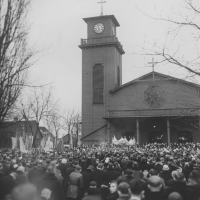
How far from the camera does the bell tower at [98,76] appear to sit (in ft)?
133

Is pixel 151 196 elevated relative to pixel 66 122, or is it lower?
lower

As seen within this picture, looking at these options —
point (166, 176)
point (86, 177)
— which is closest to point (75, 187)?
point (86, 177)

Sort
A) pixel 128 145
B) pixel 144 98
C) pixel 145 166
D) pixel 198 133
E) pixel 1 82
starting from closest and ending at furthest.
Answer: pixel 1 82
pixel 145 166
pixel 128 145
pixel 198 133
pixel 144 98

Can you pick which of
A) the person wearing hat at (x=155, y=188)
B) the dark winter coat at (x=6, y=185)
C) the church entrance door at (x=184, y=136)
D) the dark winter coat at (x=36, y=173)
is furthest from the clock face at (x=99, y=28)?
the person wearing hat at (x=155, y=188)

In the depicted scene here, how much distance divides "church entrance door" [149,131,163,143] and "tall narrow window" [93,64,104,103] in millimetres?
7565

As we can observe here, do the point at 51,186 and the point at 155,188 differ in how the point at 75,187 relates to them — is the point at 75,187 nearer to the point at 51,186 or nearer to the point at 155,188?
the point at 51,186

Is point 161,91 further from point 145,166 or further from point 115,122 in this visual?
point 145,166

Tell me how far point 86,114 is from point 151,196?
35189mm

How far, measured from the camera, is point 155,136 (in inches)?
1529

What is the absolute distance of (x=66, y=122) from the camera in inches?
2825

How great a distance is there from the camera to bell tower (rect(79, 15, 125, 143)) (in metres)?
40.6

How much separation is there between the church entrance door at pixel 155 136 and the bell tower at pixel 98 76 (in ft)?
18.0

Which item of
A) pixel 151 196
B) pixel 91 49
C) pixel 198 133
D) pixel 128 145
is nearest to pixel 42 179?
pixel 151 196

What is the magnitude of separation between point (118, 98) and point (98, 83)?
10.7ft
